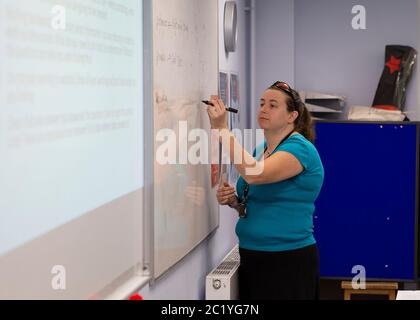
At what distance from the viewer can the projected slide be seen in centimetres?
139

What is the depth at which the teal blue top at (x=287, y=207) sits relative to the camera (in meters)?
2.73

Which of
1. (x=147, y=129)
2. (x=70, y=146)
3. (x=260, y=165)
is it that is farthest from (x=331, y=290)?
(x=70, y=146)

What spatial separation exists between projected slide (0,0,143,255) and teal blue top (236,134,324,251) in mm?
773

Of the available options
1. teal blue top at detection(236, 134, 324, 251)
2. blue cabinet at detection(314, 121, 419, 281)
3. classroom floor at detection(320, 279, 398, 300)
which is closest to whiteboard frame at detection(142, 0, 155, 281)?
teal blue top at detection(236, 134, 324, 251)

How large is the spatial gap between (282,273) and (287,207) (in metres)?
0.25

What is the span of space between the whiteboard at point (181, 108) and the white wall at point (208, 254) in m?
0.07

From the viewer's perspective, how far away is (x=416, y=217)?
14.0ft

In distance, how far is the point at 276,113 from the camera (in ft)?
9.16

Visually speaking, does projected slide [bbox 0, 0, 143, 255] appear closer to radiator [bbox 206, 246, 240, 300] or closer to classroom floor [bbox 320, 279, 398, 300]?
radiator [bbox 206, 246, 240, 300]

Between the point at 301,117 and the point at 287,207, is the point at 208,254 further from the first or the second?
the point at 301,117
